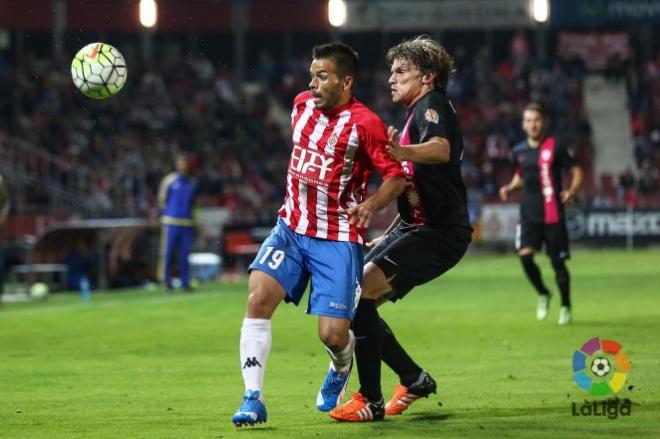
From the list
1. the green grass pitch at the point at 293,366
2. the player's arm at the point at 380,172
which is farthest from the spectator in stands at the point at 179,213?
the player's arm at the point at 380,172

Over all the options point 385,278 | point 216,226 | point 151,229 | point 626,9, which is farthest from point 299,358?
point 626,9

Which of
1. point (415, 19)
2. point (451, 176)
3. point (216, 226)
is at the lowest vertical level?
point (216, 226)

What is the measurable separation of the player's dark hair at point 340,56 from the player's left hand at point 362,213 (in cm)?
86

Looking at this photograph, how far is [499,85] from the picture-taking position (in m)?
45.1

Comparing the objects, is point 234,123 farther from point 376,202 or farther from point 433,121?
point 376,202

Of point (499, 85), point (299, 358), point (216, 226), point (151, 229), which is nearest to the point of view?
point (299, 358)


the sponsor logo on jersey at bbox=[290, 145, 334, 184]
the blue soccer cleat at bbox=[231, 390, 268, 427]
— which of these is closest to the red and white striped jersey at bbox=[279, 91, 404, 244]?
the sponsor logo on jersey at bbox=[290, 145, 334, 184]

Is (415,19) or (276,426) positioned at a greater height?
(415,19)

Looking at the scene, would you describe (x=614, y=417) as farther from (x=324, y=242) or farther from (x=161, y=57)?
(x=161, y=57)

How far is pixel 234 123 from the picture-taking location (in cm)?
4159

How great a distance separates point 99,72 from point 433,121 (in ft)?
13.1

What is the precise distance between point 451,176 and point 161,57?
130ft

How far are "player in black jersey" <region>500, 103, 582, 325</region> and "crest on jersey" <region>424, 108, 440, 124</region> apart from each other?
24.1 feet

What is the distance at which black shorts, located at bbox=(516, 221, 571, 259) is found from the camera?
15.4m
